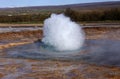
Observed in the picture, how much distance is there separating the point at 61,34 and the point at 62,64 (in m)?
7.84

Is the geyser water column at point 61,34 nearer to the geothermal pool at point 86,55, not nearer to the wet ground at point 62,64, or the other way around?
the geothermal pool at point 86,55

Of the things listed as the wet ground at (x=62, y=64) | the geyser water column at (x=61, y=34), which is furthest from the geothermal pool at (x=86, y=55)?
the geyser water column at (x=61, y=34)

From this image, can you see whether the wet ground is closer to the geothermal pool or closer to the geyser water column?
the geothermal pool

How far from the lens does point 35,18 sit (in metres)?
64.5

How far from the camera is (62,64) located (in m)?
17.3

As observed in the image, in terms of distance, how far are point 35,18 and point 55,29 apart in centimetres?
3956

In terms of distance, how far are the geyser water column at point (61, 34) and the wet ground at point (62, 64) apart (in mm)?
1077

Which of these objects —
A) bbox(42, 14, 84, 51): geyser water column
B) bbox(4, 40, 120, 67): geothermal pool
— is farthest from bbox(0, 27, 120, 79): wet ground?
bbox(42, 14, 84, 51): geyser water column

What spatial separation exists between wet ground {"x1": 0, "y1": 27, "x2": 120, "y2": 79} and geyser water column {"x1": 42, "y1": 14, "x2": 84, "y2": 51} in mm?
1077

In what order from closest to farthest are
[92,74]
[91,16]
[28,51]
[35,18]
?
1. [92,74]
2. [28,51]
3. [91,16]
4. [35,18]

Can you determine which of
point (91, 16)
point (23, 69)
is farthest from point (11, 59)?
point (91, 16)

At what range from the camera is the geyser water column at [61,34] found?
79.5ft

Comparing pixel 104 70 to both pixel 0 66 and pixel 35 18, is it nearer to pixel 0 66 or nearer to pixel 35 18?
pixel 0 66

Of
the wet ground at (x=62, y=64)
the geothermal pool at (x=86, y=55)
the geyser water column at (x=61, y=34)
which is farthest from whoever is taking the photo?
the geyser water column at (x=61, y=34)
